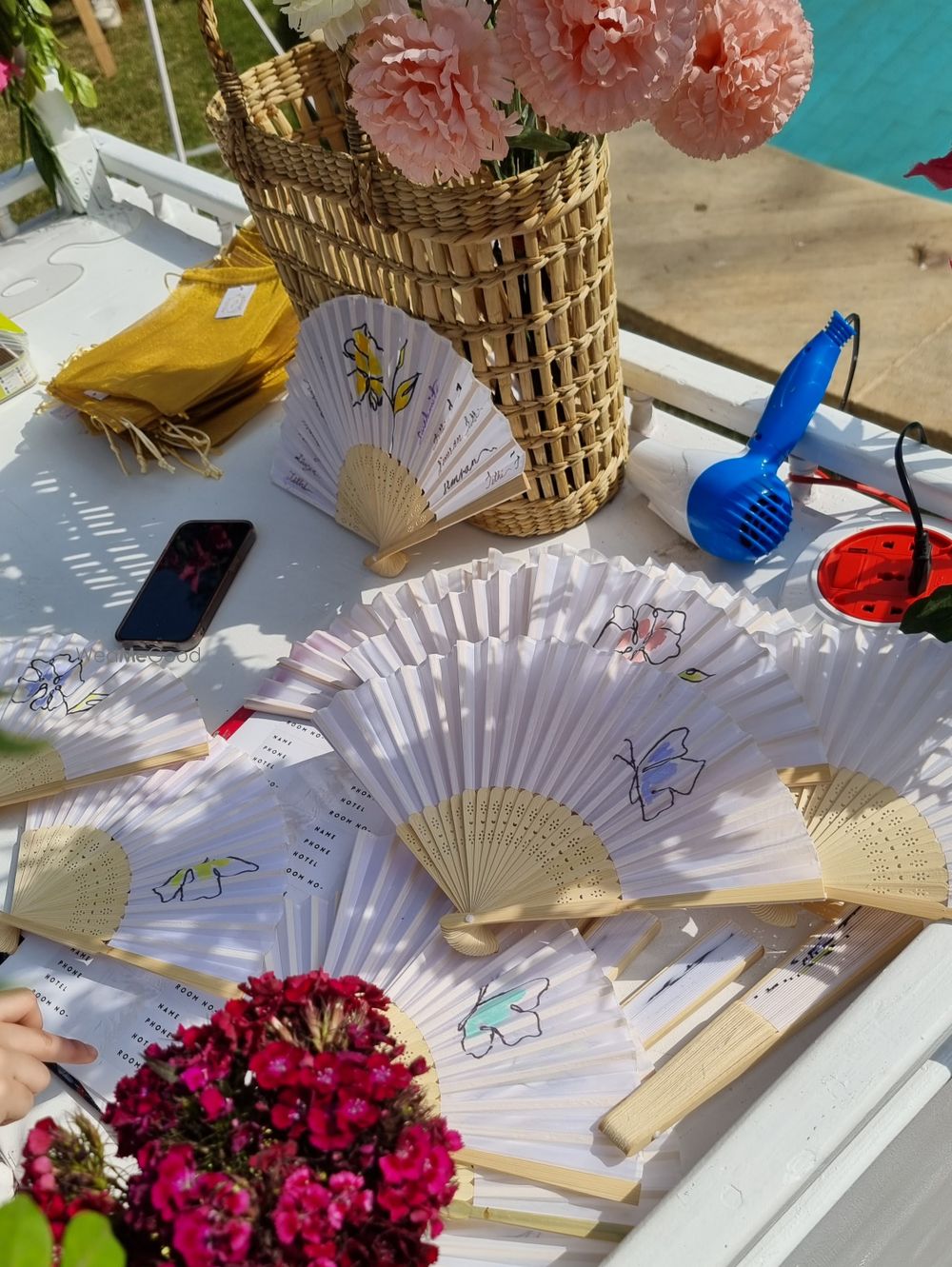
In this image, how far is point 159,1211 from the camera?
0.54m

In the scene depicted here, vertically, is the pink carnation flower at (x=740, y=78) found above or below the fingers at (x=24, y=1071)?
above

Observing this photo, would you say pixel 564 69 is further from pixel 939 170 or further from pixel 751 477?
pixel 751 477

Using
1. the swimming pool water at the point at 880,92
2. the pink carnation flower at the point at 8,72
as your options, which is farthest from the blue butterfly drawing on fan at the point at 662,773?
the swimming pool water at the point at 880,92

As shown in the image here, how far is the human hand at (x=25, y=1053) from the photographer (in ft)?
2.45

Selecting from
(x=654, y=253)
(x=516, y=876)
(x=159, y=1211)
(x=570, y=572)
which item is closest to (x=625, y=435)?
(x=570, y=572)

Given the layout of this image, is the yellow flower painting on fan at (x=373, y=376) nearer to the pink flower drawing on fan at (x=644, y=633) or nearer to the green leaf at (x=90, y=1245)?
the pink flower drawing on fan at (x=644, y=633)

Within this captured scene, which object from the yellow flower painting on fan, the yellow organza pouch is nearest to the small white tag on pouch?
the yellow organza pouch

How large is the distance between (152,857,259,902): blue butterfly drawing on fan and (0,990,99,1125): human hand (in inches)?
5.5

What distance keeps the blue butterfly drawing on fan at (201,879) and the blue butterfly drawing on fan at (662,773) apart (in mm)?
341

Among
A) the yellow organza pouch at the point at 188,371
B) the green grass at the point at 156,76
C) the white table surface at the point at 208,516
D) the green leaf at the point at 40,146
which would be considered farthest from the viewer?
the green grass at the point at 156,76

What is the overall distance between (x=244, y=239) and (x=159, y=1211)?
1.43m

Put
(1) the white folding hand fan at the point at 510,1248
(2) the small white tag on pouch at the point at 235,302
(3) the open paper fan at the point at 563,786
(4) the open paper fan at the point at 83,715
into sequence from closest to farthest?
(1) the white folding hand fan at the point at 510,1248 → (3) the open paper fan at the point at 563,786 → (4) the open paper fan at the point at 83,715 → (2) the small white tag on pouch at the point at 235,302

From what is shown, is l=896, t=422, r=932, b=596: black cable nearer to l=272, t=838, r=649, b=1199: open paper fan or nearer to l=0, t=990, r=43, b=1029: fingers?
l=272, t=838, r=649, b=1199: open paper fan

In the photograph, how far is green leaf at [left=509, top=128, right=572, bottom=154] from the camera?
35.5 inches
